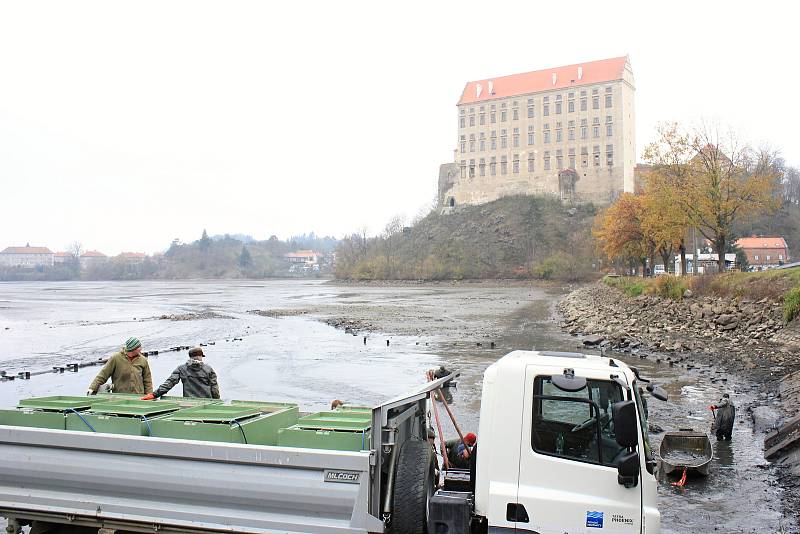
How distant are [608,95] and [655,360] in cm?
11386

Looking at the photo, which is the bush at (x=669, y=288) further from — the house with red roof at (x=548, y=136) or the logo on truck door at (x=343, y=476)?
the house with red roof at (x=548, y=136)

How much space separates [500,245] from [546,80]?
118 ft

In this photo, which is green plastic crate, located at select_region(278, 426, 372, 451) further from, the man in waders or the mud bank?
the man in waders

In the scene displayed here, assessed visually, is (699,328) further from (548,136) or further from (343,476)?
(548,136)

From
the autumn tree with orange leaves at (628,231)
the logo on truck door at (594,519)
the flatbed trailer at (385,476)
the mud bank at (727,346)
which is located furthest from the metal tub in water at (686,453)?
the autumn tree with orange leaves at (628,231)

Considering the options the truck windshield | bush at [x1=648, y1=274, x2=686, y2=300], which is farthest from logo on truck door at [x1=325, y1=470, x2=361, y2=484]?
bush at [x1=648, y1=274, x2=686, y2=300]

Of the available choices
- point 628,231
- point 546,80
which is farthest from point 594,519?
point 546,80

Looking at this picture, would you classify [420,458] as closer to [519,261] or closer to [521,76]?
[519,261]

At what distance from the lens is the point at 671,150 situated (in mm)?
53406

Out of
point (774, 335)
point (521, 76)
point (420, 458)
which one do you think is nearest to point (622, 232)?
point (774, 335)

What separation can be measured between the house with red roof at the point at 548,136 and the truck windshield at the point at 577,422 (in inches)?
5079

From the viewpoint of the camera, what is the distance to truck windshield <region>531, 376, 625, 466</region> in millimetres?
6090

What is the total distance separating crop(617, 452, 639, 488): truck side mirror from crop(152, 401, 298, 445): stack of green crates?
3.20m

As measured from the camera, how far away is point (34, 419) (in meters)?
6.80
